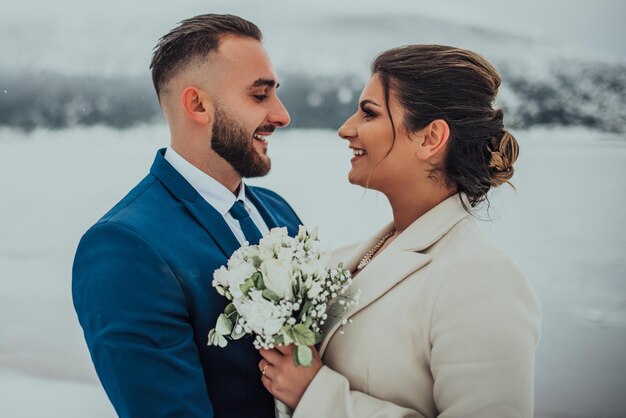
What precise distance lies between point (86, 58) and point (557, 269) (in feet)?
8.21

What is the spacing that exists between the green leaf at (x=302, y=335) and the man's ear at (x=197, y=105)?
2.30 ft

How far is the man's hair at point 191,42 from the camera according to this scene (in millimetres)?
1958

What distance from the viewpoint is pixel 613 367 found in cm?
324

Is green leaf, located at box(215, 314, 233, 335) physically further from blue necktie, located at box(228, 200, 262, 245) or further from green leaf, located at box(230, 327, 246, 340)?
blue necktie, located at box(228, 200, 262, 245)

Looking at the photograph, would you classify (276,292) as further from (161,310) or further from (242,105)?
(242,105)

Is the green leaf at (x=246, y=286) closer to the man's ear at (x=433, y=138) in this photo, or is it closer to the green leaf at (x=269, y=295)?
the green leaf at (x=269, y=295)

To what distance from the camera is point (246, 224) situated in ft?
6.39

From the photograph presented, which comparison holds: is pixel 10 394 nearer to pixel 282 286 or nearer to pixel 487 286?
pixel 282 286

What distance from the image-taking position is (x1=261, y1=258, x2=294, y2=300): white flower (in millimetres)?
1515

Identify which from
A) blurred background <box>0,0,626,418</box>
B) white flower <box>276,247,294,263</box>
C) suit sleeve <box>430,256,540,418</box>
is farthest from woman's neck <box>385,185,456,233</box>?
blurred background <box>0,0,626,418</box>

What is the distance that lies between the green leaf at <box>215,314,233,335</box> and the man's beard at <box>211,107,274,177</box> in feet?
1.75

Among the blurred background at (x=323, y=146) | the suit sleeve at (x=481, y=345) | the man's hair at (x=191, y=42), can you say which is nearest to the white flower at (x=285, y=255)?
the suit sleeve at (x=481, y=345)

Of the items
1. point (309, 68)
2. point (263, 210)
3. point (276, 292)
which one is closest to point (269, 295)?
point (276, 292)

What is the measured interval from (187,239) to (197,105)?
0.43 m
